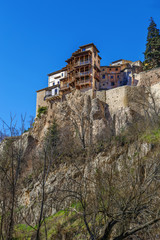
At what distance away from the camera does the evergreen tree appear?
117ft

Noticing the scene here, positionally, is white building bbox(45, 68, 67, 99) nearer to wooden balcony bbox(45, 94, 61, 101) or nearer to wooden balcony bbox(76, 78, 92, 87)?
wooden balcony bbox(45, 94, 61, 101)

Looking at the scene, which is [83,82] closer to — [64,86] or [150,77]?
[64,86]

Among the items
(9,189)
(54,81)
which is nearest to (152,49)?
(54,81)

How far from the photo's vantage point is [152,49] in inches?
1457

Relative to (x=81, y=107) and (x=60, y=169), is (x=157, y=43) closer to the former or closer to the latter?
(x=81, y=107)

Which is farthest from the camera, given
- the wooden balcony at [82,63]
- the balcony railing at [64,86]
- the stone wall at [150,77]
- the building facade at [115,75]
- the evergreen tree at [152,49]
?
the building facade at [115,75]

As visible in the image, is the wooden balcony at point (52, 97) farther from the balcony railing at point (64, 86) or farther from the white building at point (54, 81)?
the balcony railing at point (64, 86)

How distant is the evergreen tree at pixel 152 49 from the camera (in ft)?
117

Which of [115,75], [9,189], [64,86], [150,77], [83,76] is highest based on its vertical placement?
[115,75]

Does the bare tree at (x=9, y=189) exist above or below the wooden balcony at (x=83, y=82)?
below

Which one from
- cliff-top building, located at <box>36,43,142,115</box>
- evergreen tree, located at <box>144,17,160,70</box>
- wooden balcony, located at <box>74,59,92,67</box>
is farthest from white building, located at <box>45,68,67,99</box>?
evergreen tree, located at <box>144,17,160,70</box>

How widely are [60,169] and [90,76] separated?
21.2 m

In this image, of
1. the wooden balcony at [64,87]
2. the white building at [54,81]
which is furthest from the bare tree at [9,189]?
the white building at [54,81]

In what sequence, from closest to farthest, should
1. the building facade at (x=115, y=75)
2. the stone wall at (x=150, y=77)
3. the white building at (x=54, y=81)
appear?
the stone wall at (x=150, y=77)
the white building at (x=54, y=81)
the building facade at (x=115, y=75)
